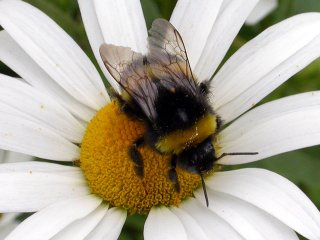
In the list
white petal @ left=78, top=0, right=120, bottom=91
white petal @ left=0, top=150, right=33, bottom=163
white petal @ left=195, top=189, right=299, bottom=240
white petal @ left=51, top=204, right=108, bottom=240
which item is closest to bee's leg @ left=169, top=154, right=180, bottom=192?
white petal @ left=195, top=189, right=299, bottom=240

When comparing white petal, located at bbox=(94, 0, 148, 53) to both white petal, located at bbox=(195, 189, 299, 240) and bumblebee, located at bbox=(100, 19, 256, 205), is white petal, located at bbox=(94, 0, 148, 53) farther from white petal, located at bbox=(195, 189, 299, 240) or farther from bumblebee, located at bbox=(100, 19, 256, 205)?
white petal, located at bbox=(195, 189, 299, 240)

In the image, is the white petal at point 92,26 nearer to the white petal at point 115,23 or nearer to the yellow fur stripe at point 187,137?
the white petal at point 115,23

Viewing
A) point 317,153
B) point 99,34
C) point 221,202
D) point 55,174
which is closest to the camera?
point 221,202

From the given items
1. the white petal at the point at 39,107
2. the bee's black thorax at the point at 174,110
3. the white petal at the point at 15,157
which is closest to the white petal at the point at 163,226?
the bee's black thorax at the point at 174,110

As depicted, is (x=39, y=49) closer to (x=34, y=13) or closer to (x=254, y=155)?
(x=34, y=13)

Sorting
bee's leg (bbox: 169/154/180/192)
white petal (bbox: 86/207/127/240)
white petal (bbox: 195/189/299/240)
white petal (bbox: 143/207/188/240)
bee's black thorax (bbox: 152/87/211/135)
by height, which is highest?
bee's black thorax (bbox: 152/87/211/135)

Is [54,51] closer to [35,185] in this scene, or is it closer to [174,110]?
[35,185]

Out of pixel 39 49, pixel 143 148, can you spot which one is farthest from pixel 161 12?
pixel 143 148
